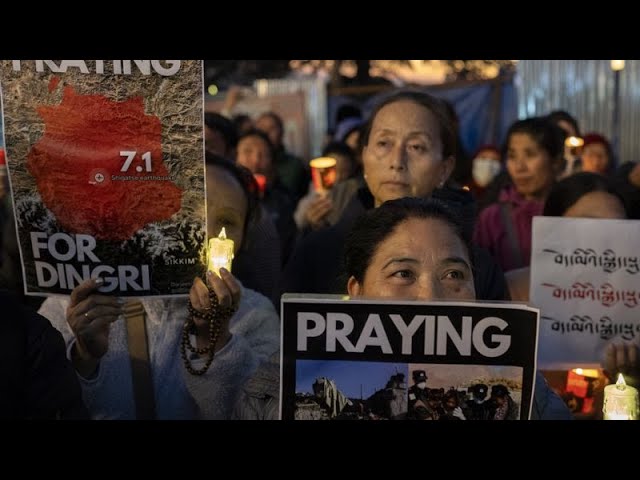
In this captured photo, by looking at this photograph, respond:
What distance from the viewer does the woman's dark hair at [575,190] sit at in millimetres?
3947

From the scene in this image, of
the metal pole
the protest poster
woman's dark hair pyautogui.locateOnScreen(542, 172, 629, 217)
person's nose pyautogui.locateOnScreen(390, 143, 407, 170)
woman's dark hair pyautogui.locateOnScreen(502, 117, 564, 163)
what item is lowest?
the protest poster

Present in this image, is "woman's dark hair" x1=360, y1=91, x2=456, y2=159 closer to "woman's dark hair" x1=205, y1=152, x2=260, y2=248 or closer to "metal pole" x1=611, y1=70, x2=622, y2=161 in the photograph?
"woman's dark hair" x1=205, y1=152, x2=260, y2=248

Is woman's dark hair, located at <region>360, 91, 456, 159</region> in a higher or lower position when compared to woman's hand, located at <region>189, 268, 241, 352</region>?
higher

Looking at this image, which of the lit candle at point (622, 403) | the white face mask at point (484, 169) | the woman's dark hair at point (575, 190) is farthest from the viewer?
the white face mask at point (484, 169)

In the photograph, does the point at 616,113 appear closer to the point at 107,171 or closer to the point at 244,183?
the point at 244,183

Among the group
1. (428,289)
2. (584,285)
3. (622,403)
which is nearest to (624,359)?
(584,285)

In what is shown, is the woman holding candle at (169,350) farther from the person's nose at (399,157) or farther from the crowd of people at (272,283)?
the person's nose at (399,157)

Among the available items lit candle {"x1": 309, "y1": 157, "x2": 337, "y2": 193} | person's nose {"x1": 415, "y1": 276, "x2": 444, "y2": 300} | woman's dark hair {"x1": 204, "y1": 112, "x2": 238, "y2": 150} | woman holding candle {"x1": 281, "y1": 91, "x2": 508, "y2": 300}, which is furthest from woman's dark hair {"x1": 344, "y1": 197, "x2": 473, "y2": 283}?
lit candle {"x1": 309, "y1": 157, "x2": 337, "y2": 193}

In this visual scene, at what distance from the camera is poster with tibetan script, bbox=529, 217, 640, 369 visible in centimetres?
327

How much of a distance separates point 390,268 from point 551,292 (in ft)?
2.88

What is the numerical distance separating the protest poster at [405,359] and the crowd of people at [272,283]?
0.03 meters

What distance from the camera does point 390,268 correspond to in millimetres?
2771

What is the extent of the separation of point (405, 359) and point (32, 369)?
3.48 ft

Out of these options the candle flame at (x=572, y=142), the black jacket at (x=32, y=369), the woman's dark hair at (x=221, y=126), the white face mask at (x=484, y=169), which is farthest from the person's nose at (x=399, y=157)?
the white face mask at (x=484, y=169)
